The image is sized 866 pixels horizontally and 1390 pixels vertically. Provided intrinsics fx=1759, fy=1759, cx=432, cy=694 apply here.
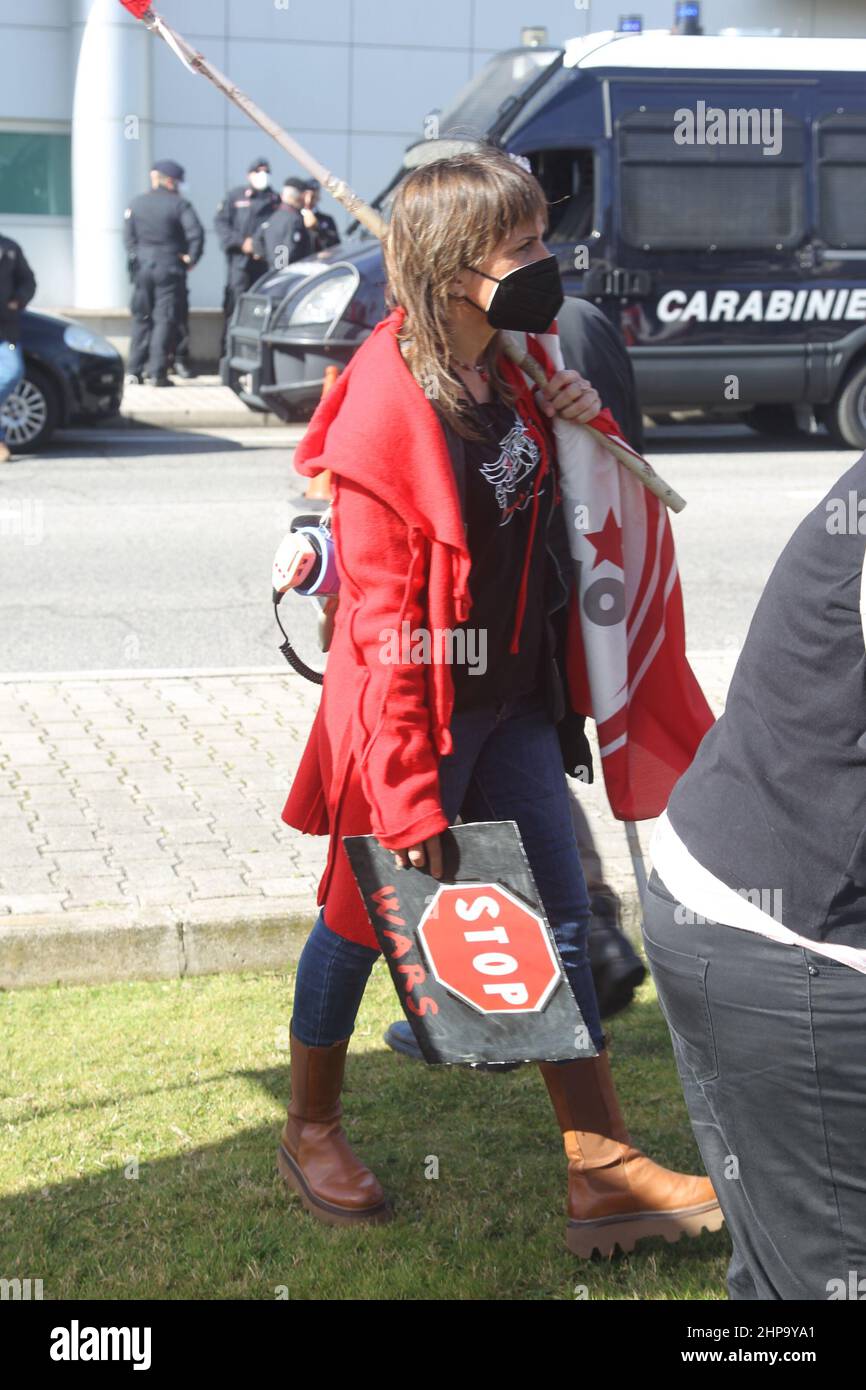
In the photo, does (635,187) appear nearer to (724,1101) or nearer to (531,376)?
(531,376)

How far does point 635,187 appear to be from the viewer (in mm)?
14047

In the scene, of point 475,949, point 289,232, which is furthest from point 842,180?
point 475,949

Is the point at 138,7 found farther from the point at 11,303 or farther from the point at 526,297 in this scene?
the point at 11,303

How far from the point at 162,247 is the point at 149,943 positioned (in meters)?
14.5

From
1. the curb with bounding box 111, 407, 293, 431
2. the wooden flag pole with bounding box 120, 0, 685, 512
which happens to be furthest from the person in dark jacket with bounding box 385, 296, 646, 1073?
the curb with bounding box 111, 407, 293, 431

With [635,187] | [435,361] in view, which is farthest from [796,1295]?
[635,187]

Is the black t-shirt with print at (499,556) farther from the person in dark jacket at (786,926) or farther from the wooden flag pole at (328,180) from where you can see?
the person in dark jacket at (786,926)

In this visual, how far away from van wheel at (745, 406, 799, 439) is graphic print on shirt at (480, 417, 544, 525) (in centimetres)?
1301

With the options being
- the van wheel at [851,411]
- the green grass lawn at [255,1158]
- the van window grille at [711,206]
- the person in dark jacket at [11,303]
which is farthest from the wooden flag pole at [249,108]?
the van wheel at [851,411]

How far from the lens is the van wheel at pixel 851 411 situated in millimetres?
14961

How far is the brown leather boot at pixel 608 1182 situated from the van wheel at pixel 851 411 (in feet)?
40.5

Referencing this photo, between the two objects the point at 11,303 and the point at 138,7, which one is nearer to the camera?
A: the point at 138,7

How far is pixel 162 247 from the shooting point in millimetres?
17797

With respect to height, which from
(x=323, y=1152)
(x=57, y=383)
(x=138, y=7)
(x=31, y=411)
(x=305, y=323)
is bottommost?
(x=31, y=411)
